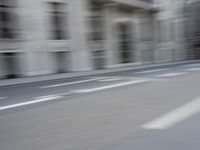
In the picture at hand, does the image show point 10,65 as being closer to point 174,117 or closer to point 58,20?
point 58,20

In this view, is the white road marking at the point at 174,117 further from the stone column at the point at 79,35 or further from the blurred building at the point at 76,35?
the stone column at the point at 79,35

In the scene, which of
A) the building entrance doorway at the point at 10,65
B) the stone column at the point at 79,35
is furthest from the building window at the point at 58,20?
the building entrance doorway at the point at 10,65

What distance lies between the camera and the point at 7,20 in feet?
63.1

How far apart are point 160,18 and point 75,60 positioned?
13220 millimetres

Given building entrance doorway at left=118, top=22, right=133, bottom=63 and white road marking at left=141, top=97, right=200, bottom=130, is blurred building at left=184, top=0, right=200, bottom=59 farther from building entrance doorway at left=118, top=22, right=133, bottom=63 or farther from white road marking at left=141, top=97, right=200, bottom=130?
white road marking at left=141, top=97, right=200, bottom=130

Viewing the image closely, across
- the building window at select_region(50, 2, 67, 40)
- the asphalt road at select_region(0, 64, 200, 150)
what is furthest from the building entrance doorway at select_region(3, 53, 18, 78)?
the asphalt road at select_region(0, 64, 200, 150)

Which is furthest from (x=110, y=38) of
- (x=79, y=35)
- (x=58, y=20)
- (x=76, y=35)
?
(x=58, y=20)

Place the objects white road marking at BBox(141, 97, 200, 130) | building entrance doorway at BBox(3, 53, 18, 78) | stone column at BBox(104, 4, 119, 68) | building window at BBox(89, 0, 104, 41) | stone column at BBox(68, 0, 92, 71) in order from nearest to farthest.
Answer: white road marking at BBox(141, 97, 200, 130) → building entrance doorway at BBox(3, 53, 18, 78) → stone column at BBox(68, 0, 92, 71) → building window at BBox(89, 0, 104, 41) → stone column at BBox(104, 4, 119, 68)

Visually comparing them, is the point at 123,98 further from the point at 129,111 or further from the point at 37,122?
the point at 37,122

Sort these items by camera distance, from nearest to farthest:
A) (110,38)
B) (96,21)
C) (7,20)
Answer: (7,20) → (96,21) → (110,38)

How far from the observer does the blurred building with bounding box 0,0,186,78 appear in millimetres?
19438

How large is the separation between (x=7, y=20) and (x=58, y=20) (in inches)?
134

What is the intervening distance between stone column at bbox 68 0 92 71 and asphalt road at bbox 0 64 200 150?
1291 cm

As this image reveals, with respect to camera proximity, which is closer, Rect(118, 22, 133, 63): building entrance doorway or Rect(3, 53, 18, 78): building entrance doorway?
Rect(3, 53, 18, 78): building entrance doorway
